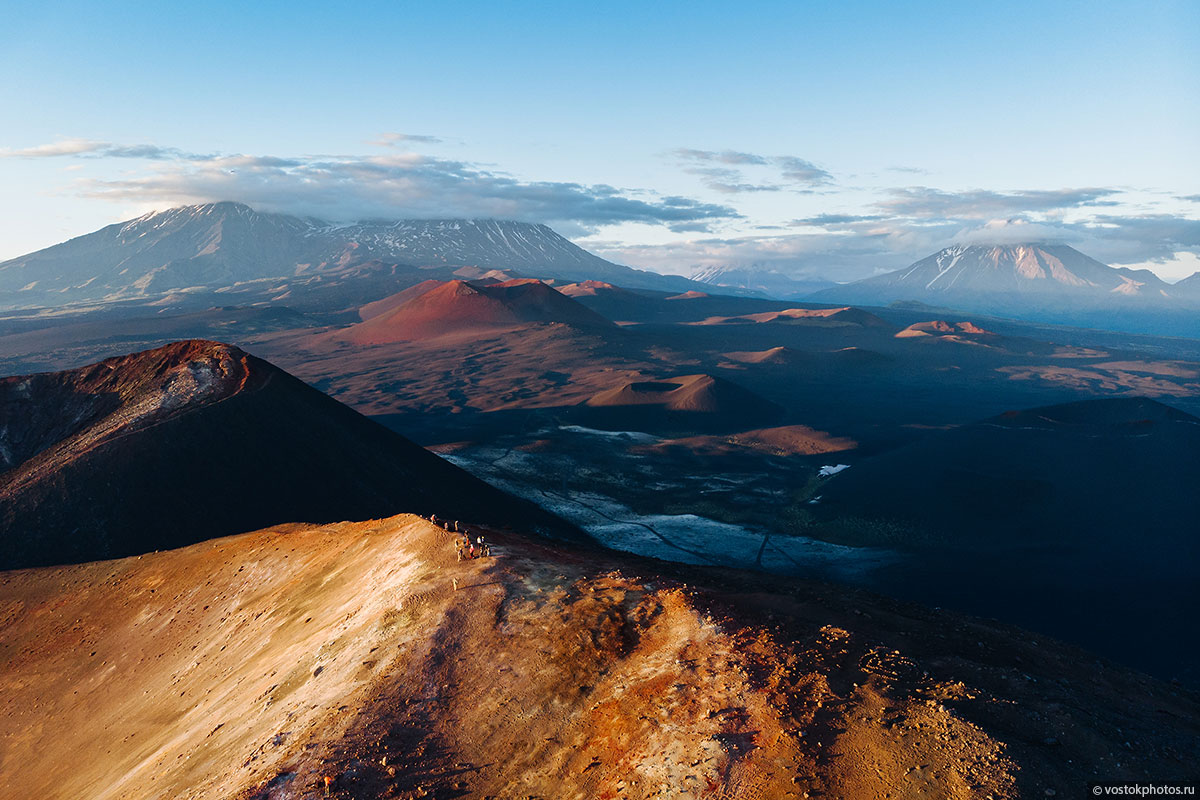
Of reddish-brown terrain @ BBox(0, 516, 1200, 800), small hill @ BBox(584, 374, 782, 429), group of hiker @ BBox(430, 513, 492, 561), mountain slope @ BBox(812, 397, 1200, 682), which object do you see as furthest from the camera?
small hill @ BBox(584, 374, 782, 429)

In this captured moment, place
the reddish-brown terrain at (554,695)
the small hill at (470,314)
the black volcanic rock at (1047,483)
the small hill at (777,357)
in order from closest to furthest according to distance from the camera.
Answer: the reddish-brown terrain at (554,695)
the black volcanic rock at (1047,483)
the small hill at (777,357)
the small hill at (470,314)

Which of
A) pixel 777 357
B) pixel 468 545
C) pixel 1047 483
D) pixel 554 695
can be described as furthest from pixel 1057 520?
pixel 777 357

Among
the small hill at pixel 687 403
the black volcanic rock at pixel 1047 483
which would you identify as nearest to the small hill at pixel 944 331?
the small hill at pixel 687 403

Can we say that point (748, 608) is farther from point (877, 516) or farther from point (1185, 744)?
point (877, 516)

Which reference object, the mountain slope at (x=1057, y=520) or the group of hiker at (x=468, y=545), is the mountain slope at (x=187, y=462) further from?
the mountain slope at (x=1057, y=520)

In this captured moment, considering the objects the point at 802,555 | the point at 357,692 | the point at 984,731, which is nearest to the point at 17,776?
the point at 357,692

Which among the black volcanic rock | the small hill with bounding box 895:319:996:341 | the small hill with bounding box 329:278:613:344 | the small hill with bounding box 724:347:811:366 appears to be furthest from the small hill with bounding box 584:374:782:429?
the small hill with bounding box 895:319:996:341

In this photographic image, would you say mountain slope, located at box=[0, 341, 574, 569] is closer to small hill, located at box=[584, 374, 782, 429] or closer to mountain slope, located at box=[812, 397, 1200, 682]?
mountain slope, located at box=[812, 397, 1200, 682]
